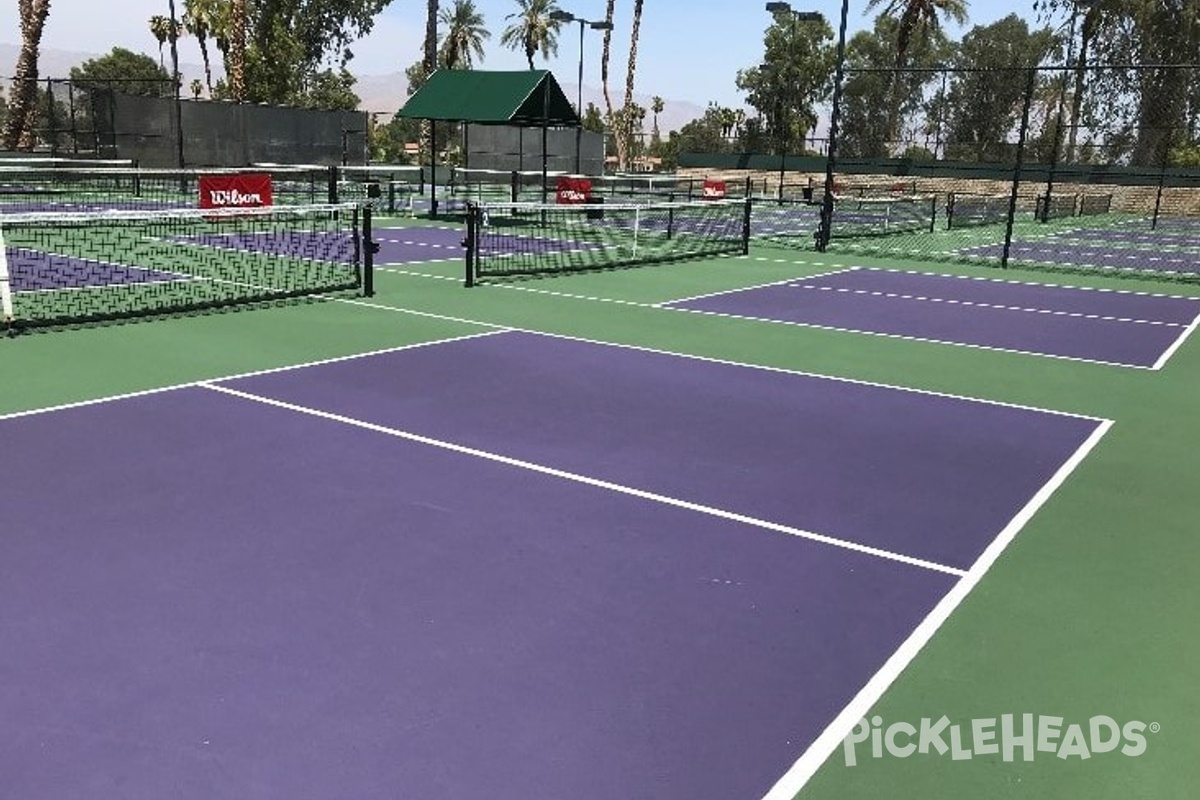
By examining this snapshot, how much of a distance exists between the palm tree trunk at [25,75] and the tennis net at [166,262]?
15.5 metres

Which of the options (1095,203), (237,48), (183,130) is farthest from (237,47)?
(1095,203)

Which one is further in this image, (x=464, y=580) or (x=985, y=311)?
(x=985, y=311)

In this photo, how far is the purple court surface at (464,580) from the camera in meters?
3.91

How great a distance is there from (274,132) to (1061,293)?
108ft

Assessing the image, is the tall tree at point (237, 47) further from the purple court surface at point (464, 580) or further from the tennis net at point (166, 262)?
the purple court surface at point (464, 580)

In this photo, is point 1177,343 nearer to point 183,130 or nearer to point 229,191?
point 229,191

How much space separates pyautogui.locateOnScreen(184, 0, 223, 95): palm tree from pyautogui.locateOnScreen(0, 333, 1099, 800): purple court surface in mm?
52112

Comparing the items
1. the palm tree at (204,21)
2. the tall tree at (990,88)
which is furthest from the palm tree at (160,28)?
the tall tree at (990,88)

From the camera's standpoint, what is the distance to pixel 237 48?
133ft

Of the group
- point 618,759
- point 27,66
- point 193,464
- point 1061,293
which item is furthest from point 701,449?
point 27,66

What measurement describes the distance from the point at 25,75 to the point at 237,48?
24.9 feet

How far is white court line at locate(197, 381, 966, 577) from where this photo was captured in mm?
6000

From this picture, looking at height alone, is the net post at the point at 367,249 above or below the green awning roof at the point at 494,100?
below

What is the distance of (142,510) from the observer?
626 centimetres
